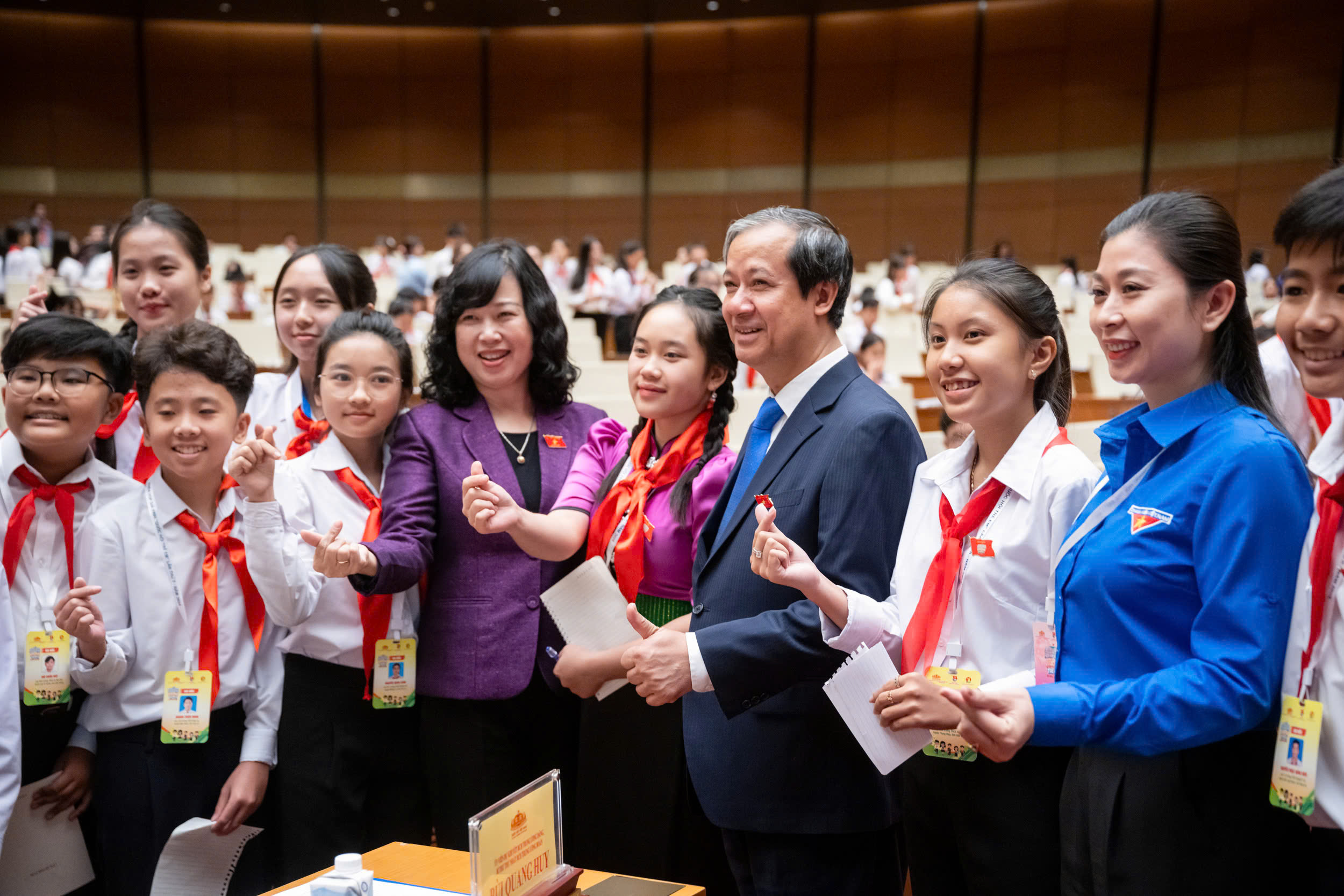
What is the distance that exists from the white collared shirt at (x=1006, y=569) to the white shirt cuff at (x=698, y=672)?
207 millimetres

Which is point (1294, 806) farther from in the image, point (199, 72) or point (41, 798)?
point (199, 72)

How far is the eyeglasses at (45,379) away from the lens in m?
2.24

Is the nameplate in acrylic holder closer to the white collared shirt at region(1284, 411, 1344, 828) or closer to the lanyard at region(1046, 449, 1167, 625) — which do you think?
the lanyard at region(1046, 449, 1167, 625)

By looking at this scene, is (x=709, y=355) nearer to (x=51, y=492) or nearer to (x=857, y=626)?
(x=857, y=626)

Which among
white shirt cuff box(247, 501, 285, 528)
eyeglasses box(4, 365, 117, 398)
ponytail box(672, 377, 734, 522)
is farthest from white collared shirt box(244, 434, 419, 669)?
ponytail box(672, 377, 734, 522)

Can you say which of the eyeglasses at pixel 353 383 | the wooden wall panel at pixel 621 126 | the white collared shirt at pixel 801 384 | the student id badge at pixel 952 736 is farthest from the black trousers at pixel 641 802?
the wooden wall panel at pixel 621 126

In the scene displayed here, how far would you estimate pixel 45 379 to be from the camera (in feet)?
7.36

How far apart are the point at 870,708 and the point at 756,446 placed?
601 mm

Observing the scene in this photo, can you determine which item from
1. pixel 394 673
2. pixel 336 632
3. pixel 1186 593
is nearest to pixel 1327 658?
pixel 1186 593

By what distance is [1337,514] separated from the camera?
1251 mm

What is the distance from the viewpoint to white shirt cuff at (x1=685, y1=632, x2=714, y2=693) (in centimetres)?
167

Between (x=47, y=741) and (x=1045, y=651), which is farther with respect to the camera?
(x=47, y=741)

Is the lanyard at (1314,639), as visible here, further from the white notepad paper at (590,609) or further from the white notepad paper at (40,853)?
the white notepad paper at (40,853)

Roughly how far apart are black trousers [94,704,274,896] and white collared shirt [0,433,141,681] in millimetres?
276
